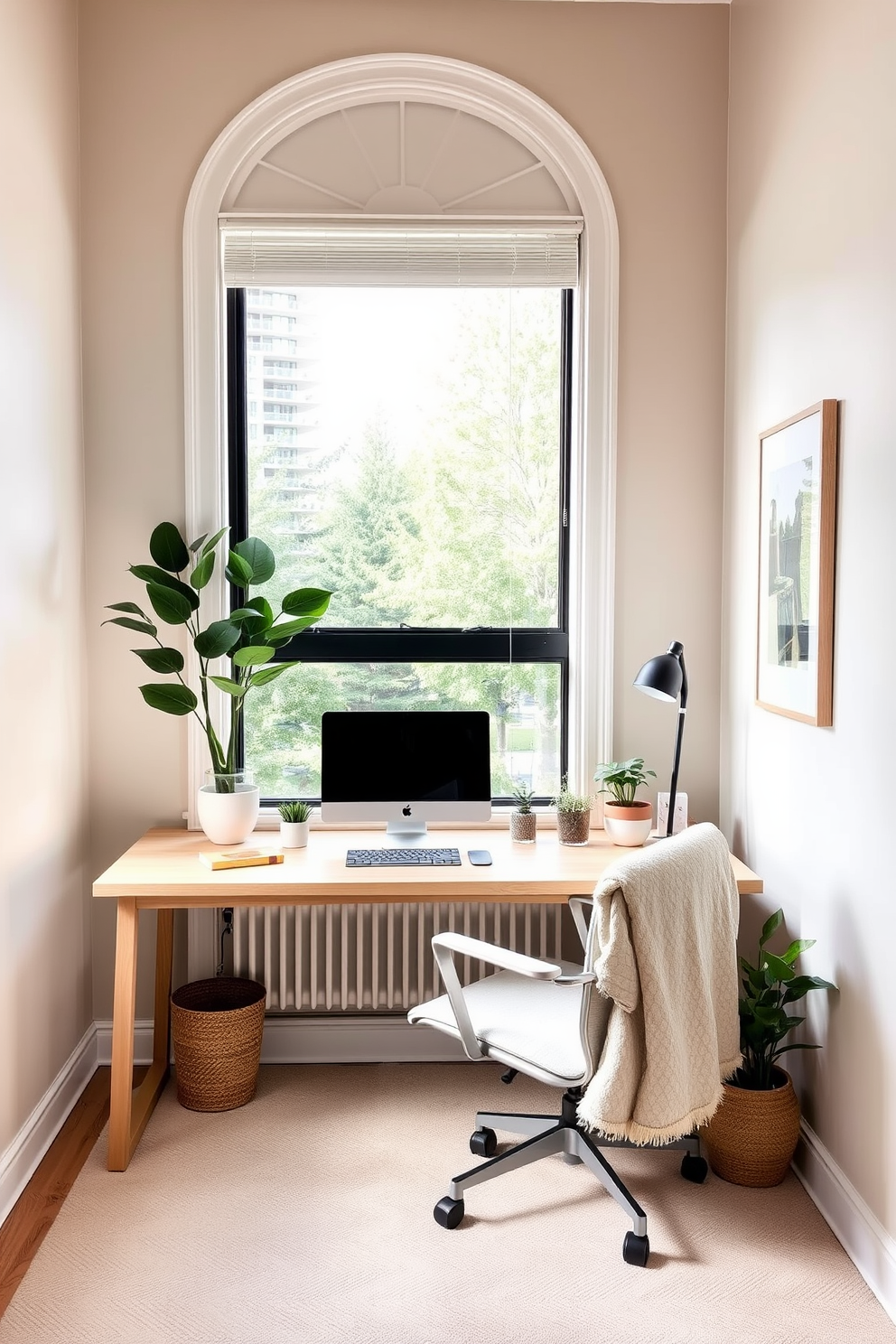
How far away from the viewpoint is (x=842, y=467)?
2150 millimetres

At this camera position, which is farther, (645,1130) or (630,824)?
(630,824)

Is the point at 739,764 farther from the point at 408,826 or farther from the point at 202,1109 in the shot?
the point at 202,1109

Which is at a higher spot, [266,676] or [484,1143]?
[266,676]

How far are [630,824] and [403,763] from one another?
67cm

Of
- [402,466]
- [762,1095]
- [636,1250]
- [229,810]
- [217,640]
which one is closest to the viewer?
[636,1250]

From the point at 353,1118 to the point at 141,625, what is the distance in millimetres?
1451

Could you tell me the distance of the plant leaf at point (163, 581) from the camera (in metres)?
2.70

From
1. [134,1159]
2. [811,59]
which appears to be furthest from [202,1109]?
[811,59]

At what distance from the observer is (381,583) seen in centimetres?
306

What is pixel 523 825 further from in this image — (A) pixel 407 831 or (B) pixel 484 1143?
(B) pixel 484 1143

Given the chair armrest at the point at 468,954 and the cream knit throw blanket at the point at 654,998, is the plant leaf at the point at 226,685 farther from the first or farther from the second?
the cream knit throw blanket at the point at 654,998

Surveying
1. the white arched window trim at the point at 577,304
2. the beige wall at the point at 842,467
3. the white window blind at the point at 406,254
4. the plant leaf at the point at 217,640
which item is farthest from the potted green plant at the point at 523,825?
the white window blind at the point at 406,254

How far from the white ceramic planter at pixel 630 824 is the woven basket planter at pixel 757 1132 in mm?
688

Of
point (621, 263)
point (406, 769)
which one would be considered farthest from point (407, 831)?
point (621, 263)
